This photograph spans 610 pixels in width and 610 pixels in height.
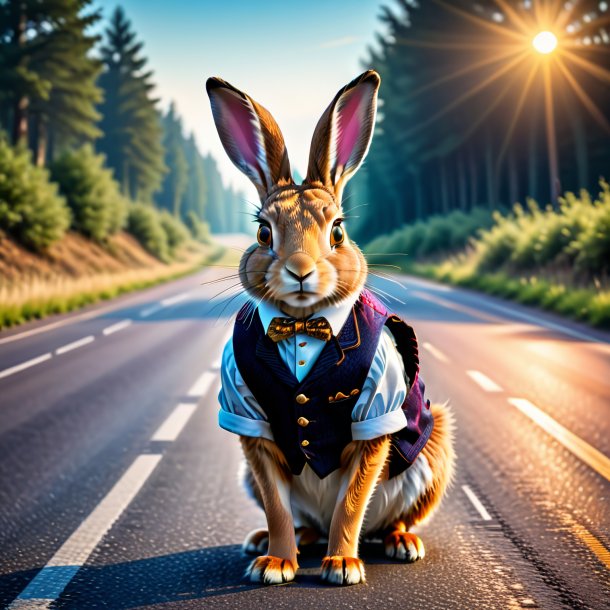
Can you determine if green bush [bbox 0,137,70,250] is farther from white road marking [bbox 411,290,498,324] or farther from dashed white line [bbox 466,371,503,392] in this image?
dashed white line [bbox 466,371,503,392]

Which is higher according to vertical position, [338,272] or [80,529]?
[338,272]

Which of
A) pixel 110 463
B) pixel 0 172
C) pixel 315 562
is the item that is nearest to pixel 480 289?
pixel 0 172

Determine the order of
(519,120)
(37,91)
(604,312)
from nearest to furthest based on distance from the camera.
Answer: (604,312), (37,91), (519,120)

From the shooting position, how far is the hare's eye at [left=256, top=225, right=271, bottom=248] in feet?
10.0

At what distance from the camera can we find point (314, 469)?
3229 mm

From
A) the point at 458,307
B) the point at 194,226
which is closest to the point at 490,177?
the point at 458,307

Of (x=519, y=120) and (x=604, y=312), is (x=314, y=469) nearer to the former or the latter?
(x=604, y=312)

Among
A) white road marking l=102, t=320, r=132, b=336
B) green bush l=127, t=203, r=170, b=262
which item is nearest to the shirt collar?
white road marking l=102, t=320, r=132, b=336

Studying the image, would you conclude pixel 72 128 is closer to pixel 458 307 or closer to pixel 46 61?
pixel 46 61

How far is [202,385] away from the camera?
1000 cm

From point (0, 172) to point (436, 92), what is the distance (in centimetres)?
3326

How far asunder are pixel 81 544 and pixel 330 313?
215 centimetres

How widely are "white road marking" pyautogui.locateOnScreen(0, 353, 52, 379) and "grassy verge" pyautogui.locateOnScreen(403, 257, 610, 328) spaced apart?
10.8 m

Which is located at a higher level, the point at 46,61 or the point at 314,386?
the point at 46,61
